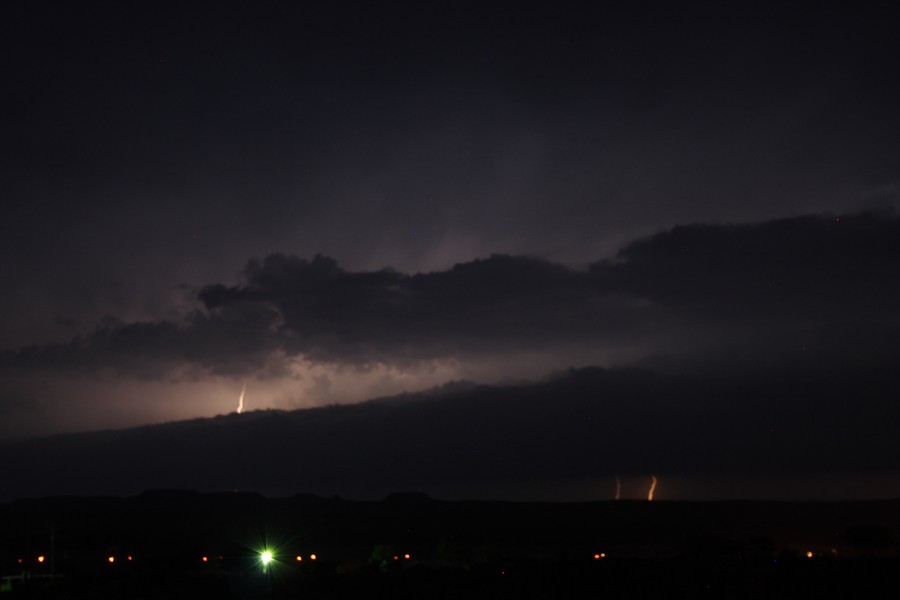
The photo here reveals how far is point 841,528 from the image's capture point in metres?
106

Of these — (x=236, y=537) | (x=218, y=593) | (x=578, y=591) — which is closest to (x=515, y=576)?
(x=578, y=591)

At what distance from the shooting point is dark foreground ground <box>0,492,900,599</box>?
36344mm

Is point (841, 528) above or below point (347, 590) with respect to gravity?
below

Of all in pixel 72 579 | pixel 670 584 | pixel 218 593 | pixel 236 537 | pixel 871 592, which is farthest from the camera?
pixel 236 537

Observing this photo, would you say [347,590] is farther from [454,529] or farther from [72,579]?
[454,529]

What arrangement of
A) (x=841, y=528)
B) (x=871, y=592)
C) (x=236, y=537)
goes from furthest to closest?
(x=841, y=528) → (x=236, y=537) → (x=871, y=592)

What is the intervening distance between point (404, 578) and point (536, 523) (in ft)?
241

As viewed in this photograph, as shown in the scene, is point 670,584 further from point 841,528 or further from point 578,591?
point 841,528

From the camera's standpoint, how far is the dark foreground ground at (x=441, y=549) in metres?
36.3

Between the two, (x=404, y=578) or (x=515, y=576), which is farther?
(x=404, y=578)

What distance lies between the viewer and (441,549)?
6500cm

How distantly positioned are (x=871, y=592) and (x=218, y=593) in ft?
79.3

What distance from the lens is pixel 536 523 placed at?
4491 inches

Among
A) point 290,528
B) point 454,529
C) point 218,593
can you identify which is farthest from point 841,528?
point 218,593
